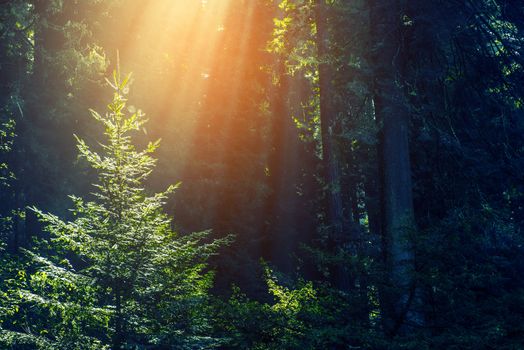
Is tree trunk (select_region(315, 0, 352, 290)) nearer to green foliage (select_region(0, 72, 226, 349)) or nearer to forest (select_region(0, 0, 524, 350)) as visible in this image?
forest (select_region(0, 0, 524, 350))

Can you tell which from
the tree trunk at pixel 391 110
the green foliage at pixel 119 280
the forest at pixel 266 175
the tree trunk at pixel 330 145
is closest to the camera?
the green foliage at pixel 119 280

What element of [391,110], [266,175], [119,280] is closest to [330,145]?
[391,110]

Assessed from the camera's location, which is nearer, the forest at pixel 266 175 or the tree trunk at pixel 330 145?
the forest at pixel 266 175

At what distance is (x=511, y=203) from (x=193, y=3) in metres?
15.9

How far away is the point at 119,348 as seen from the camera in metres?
6.62

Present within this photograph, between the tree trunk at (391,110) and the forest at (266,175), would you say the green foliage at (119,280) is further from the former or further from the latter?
the tree trunk at (391,110)

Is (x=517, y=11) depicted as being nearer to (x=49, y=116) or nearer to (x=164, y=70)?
(x=164, y=70)

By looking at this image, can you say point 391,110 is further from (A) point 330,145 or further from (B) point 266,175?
(B) point 266,175

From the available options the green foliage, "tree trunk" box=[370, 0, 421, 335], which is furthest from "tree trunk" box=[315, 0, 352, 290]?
the green foliage

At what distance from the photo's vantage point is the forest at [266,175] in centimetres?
701

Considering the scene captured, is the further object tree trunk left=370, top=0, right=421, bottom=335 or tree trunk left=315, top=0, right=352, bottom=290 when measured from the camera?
tree trunk left=315, top=0, right=352, bottom=290

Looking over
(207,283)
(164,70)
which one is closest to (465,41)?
(207,283)

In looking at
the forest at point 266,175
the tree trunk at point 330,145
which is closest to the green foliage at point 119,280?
the forest at point 266,175

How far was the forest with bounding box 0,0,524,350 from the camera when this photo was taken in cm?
701
